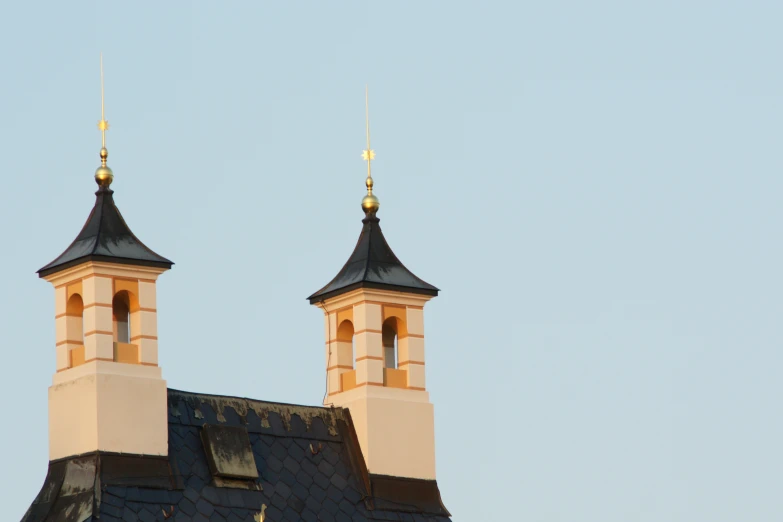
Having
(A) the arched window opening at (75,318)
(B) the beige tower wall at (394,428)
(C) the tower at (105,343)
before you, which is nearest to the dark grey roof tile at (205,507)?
(C) the tower at (105,343)

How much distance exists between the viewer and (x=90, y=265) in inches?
1834

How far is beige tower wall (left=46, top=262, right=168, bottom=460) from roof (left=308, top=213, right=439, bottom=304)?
5752mm

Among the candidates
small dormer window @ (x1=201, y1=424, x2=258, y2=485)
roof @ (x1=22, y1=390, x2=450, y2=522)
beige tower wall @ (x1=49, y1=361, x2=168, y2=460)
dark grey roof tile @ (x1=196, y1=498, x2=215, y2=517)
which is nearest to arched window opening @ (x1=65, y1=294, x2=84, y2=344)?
beige tower wall @ (x1=49, y1=361, x2=168, y2=460)

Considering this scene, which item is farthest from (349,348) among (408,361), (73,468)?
(73,468)

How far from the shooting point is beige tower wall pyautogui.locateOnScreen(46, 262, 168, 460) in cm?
4562

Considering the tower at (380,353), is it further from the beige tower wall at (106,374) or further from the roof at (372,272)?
the beige tower wall at (106,374)

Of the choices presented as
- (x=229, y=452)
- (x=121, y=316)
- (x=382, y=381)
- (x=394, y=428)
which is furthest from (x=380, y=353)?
(x=121, y=316)

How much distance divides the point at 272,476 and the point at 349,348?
5065 mm

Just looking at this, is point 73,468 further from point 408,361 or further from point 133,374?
point 408,361

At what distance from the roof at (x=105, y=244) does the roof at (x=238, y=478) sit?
3.15 meters

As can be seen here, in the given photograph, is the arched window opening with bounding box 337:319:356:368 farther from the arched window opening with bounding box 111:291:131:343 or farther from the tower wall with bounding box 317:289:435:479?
the arched window opening with bounding box 111:291:131:343

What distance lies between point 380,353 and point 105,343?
7.66m

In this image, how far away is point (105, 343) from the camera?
152 ft

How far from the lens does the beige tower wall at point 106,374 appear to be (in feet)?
150
